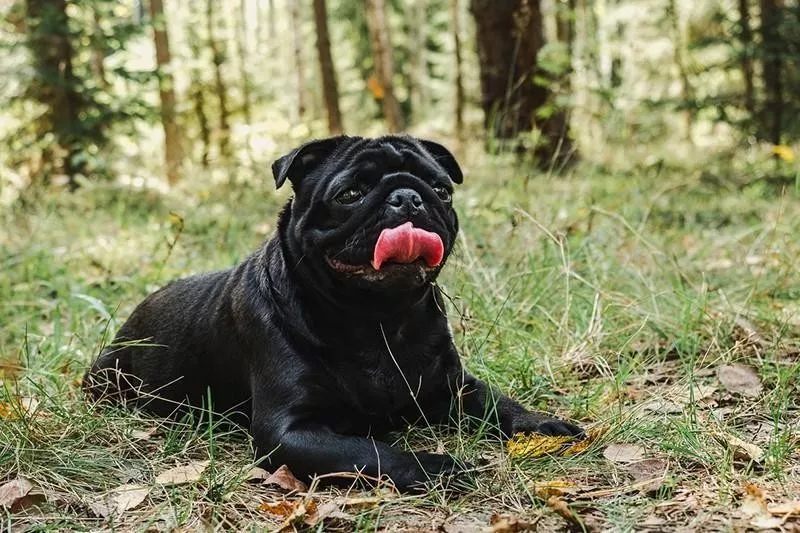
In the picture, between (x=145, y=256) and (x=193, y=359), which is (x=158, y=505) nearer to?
(x=193, y=359)

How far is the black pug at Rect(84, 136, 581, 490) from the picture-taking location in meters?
2.86

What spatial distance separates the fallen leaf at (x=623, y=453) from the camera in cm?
285

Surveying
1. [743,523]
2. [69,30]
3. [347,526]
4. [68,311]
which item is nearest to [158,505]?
[347,526]

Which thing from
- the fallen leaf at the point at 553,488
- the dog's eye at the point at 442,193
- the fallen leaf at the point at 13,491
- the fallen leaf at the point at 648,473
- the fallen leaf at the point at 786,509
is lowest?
the fallen leaf at the point at 648,473

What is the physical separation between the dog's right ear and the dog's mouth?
48 centimetres

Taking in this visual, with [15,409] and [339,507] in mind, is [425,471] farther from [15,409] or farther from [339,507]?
[15,409]

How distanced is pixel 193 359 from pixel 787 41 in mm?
8063

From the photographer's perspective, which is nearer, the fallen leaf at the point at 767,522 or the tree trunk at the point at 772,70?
the fallen leaf at the point at 767,522

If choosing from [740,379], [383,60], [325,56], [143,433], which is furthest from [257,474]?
[383,60]

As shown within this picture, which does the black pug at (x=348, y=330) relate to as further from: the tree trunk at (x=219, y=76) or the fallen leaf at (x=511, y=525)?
the tree trunk at (x=219, y=76)

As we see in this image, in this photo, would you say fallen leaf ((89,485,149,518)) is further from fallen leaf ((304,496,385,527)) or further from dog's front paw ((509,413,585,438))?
dog's front paw ((509,413,585,438))

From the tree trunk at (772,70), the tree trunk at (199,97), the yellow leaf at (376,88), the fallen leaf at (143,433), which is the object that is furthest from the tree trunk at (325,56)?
the fallen leaf at (143,433)

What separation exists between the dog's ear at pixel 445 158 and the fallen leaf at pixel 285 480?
1429 mm

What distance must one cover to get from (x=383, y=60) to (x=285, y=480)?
516 inches
